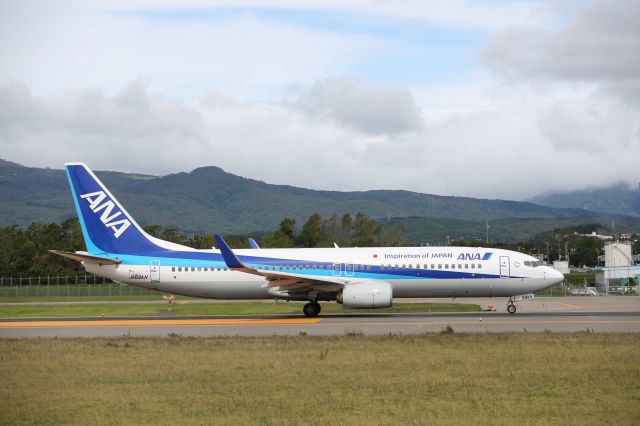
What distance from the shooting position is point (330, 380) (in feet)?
60.7

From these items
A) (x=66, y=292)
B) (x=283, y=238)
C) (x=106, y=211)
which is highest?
(x=283, y=238)

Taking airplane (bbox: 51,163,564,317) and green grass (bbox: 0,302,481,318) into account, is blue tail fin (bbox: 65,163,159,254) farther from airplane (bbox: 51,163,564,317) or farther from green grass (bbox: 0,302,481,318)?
green grass (bbox: 0,302,481,318)

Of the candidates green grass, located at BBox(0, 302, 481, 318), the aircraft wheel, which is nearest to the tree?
green grass, located at BBox(0, 302, 481, 318)

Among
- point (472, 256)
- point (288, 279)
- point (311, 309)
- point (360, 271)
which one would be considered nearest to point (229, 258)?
point (288, 279)

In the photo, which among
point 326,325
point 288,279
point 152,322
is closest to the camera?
point 326,325

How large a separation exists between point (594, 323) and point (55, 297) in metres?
51.4

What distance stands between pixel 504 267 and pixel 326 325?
32.1 ft

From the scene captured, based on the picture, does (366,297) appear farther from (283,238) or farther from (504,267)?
Result: (283,238)

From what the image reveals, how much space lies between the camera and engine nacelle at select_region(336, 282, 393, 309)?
3503 centimetres

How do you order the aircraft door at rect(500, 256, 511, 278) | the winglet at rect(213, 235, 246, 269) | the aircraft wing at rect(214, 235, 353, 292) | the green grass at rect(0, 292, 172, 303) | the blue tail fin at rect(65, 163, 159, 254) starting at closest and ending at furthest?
the winglet at rect(213, 235, 246, 269), the aircraft wing at rect(214, 235, 353, 292), the aircraft door at rect(500, 256, 511, 278), the blue tail fin at rect(65, 163, 159, 254), the green grass at rect(0, 292, 172, 303)

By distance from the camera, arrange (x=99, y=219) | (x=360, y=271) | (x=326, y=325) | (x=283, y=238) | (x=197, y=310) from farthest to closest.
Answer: (x=283, y=238), (x=197, y=310), (x=99, y=219), (x=360, y=271), (x=326, y=325)

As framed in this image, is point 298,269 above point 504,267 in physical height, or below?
below

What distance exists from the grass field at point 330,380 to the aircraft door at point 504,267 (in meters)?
10.7

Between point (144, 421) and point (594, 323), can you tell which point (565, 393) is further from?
point (594, 323)
